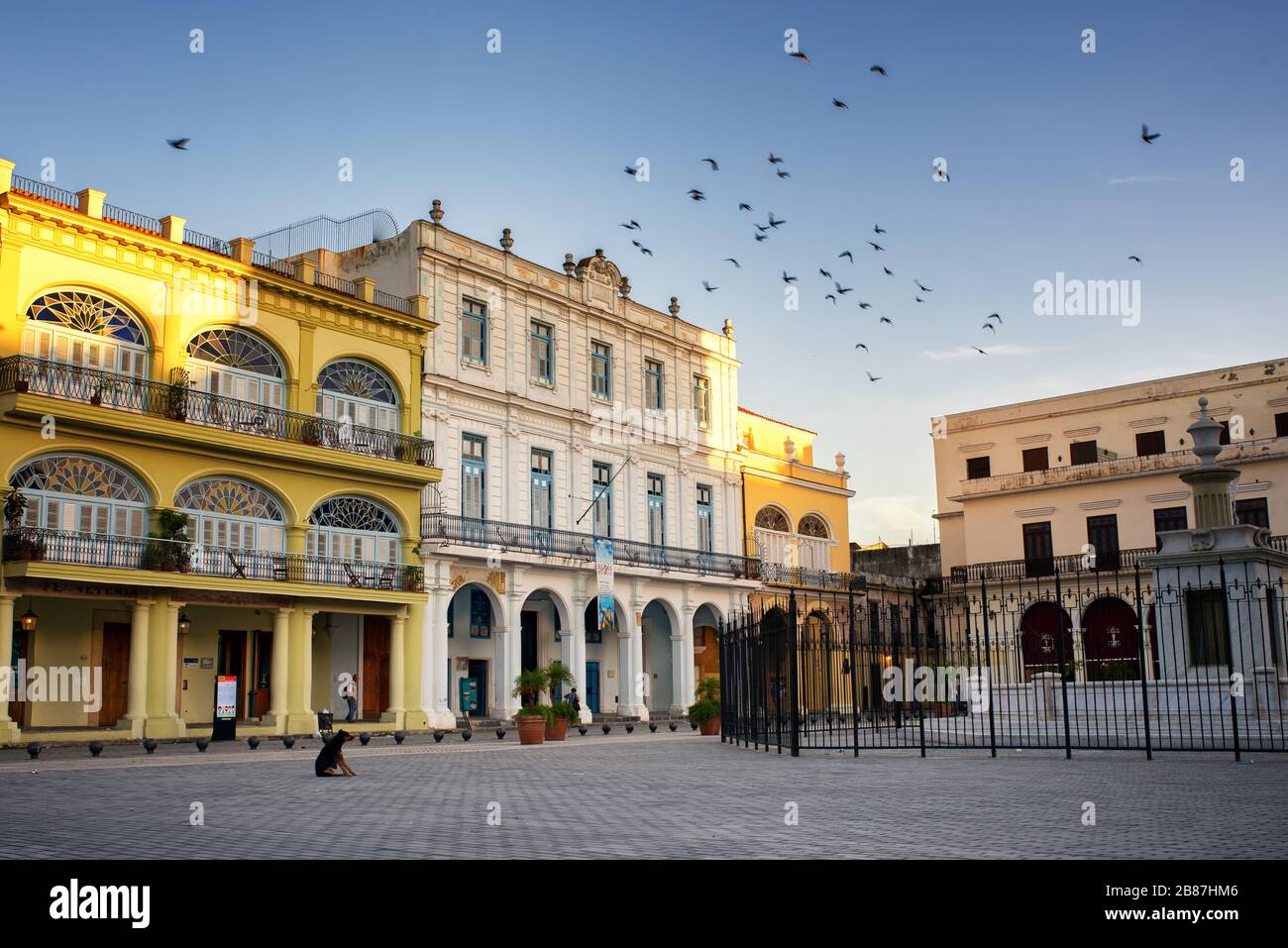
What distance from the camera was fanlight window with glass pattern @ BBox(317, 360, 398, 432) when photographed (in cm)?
3152

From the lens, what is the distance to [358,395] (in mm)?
32250

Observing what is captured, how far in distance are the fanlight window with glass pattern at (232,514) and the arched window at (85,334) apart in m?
2.96

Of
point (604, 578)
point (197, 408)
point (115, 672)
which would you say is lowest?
point (115, 672)

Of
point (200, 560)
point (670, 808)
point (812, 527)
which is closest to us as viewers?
point (670, 808)

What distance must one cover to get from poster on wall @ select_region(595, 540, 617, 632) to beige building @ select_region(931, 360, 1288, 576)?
64.8 feet

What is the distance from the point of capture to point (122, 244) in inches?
1067

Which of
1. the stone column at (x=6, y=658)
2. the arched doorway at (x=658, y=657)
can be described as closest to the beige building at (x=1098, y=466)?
the arched doorway at (x=658, y=657)

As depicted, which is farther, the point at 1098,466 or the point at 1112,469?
the point at 1098,466

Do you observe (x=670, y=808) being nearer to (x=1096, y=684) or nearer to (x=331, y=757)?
(x=331, y=757)

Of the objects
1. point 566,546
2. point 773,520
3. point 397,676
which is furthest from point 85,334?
point 773,520

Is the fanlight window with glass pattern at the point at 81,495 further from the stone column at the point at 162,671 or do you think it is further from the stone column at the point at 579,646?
the stone column at the point at 579,646

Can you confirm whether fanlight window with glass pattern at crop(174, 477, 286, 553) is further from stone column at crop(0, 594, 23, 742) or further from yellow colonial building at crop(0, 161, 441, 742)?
stone column at crop(0, 594, 23, 742)

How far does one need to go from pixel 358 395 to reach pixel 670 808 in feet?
76.6
